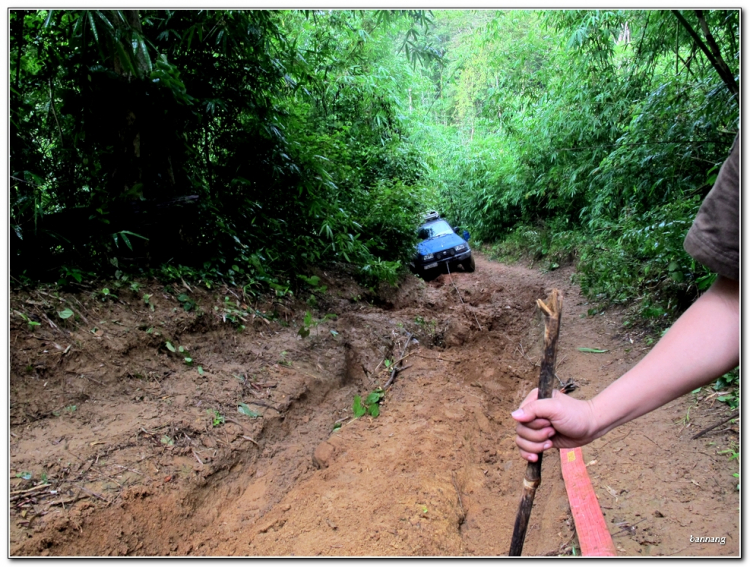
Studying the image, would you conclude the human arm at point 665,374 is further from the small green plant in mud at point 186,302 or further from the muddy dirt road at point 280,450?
the small green plant in mud at point 186,302

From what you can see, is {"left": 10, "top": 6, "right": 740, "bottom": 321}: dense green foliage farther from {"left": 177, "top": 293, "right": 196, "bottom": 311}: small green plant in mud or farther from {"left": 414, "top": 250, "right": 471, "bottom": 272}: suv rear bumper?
{"left": 414, "top": 250, "right": 471, "bottom": 272}: suv rear bumper

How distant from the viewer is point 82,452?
90.6 inches

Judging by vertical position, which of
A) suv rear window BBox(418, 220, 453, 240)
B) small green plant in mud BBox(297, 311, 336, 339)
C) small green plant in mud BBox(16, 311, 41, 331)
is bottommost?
small green plant in mud BBox(297, 311, 336, 339)

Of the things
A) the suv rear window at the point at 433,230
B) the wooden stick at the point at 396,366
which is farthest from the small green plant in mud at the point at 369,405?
the suv rear window at the point at 433,230

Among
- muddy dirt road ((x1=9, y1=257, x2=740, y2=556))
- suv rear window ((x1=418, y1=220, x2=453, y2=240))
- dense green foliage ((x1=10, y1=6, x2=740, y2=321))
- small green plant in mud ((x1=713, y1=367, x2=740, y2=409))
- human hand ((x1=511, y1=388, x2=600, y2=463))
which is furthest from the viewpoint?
suv rear window ((x1=418, y1=220, x2=453, y2=240))

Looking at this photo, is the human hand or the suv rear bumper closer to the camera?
the human hand

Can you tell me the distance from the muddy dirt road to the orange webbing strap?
69mm

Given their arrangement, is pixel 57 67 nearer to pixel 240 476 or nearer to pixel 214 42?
pixel 214 42

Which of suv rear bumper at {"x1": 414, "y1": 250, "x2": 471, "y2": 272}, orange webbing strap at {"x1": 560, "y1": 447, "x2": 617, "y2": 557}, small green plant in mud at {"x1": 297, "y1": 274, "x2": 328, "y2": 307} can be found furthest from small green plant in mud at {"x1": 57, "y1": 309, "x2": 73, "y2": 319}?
suv rear bumper at {"x1": 414, "y1": 250, "x2": 471, "y2": 272}

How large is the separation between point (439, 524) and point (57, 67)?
4.24m

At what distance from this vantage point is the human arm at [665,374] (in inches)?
35.8

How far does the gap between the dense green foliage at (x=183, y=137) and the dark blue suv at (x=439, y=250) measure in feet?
10.6

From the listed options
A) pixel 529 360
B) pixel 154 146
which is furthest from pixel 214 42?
pixel 529 360

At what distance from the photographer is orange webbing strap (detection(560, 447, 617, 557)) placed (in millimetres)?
1838
